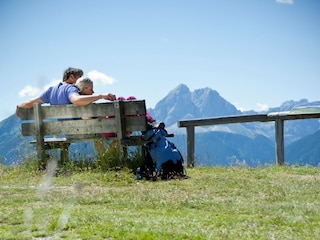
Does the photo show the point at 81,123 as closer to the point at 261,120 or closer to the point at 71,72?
the point at 71,72

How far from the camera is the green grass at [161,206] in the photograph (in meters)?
5.51

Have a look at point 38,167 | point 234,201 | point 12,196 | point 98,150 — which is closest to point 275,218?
point 234,201

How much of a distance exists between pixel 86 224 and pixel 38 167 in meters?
6.02

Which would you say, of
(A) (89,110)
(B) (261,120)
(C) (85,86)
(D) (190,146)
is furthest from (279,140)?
(C) (85,86)

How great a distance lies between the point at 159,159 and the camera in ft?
33.6

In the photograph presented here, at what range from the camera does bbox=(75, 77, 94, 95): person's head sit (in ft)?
36.6

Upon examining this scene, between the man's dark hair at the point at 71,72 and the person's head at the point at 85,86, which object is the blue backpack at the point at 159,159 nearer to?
the person's head at the point at 85,86

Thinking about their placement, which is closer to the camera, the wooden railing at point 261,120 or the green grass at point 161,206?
the green grass at point 161,206

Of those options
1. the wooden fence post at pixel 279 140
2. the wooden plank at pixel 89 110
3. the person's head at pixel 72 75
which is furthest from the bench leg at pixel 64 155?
the wooden fence post at pixel 279 140

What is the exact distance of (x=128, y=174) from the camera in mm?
10273

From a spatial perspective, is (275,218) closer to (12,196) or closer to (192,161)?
(12,196)

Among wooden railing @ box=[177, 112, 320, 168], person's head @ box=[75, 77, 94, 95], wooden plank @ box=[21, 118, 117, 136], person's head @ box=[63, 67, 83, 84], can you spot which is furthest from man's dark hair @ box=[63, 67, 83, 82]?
wooden railing @ box=[177, 112, 320, 168]

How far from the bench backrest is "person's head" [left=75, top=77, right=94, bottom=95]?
38 centimetres

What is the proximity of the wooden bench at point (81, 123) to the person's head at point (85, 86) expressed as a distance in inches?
15.0
